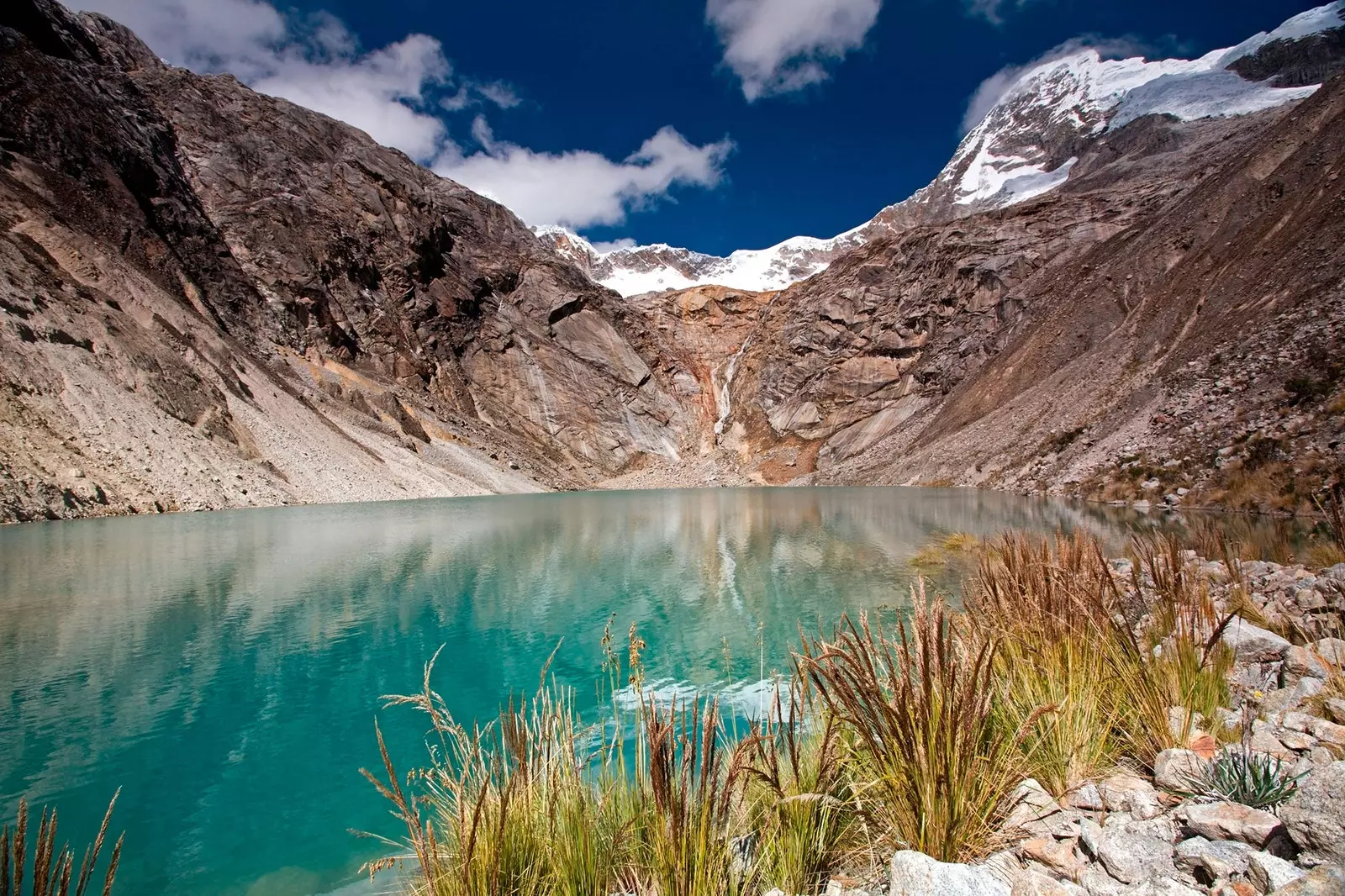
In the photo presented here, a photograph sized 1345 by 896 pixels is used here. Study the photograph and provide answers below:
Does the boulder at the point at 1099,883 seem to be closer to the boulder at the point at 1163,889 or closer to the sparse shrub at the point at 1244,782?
the boulder at the point at 1163,889

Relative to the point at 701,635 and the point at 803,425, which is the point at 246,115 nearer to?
the point at 803,425

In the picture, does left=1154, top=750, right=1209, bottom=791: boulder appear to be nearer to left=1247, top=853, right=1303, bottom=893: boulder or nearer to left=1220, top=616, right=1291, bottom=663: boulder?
left=1247, top=853, right=1303, bottom=893: boulder

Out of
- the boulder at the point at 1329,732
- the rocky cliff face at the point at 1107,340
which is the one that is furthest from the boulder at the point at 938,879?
the rocky cliff face at the point at 1107,340

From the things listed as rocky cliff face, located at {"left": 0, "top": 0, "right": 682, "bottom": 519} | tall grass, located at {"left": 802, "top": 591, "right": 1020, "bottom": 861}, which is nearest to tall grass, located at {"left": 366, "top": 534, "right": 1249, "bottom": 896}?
tall grass, located at {"left": 802, "top": 591, "right": 1020, "bottom": 861}

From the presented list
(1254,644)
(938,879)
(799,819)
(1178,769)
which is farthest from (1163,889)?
(1254,644)

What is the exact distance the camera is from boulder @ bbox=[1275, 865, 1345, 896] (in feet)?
6.07

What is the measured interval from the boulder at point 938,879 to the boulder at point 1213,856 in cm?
65

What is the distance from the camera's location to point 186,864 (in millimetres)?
4871

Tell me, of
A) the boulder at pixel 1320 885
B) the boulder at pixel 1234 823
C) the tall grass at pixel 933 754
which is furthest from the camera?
the tall grass at pixel 933 754

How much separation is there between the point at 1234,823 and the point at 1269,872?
1.43ft

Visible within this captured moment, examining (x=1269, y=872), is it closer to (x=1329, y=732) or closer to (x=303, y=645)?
(x=1329, y=732)

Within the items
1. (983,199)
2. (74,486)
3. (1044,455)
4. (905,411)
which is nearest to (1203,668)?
(74,486)

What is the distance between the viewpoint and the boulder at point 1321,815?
220 centimetres

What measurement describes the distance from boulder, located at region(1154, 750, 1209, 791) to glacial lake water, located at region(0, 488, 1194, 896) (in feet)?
7.23
